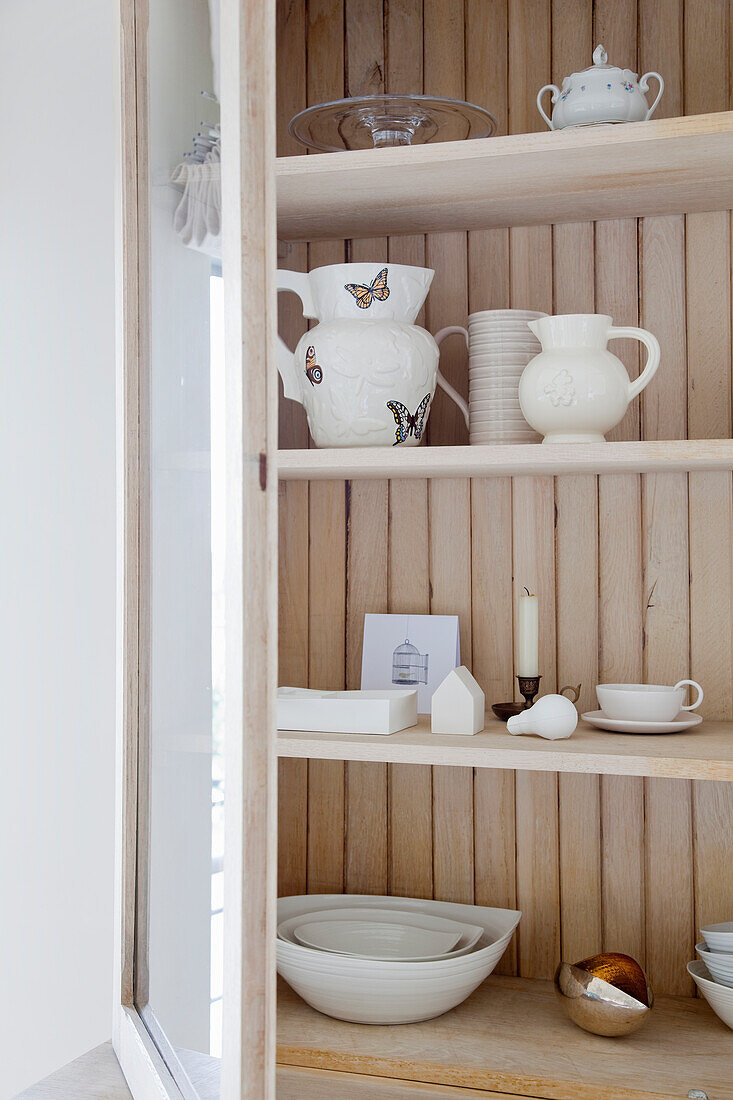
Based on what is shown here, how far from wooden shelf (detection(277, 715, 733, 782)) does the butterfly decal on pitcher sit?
15.8 inches

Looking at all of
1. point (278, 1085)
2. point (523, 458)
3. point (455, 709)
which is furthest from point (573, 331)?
point (278, 1085)

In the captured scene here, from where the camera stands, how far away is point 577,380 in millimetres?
1234

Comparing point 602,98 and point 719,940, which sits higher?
point 602,98

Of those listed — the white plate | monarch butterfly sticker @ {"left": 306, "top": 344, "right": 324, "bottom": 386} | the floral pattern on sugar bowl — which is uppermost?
monarch butterfly sticker @ {"left": 306, "top": 344, "right": 324, "bottom": 386}

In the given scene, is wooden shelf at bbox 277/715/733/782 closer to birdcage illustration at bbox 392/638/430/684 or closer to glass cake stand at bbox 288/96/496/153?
birdcage illustration at bbox 392/638/430/684

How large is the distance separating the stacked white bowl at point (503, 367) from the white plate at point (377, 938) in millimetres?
710

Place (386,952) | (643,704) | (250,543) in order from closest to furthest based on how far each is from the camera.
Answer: (250,543), (643,704), (386,952)

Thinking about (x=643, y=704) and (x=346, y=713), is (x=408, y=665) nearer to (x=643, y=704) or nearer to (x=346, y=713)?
(x=346, y=713)

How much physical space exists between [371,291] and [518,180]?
0.24 m

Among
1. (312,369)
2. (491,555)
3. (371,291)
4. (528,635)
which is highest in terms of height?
(371,291)

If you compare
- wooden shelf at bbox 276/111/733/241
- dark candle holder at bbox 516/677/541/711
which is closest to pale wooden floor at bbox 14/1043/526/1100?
dark candle holder at bbox 516/677/541/711

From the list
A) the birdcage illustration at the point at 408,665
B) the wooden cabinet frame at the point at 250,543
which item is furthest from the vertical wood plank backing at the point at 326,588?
the wooden cabinet frame at the point at 250,543

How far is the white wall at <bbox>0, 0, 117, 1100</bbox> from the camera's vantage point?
1.57 metres

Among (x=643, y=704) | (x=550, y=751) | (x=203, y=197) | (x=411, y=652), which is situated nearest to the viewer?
(x=203, y=197)
